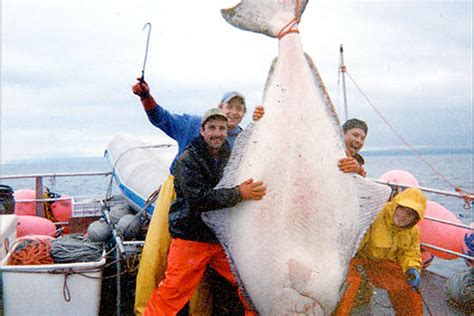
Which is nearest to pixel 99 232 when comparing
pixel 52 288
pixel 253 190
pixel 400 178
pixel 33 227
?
pixel 33 227

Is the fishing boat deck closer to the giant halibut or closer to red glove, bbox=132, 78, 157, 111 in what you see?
the giant halibut

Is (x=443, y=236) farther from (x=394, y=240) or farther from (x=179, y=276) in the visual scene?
(x=179, y=276)

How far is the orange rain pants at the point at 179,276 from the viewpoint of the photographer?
3236 millimetres

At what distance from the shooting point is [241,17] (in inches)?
113

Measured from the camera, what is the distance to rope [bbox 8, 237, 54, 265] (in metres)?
3.65

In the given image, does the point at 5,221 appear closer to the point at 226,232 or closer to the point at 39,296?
the point at 39,296

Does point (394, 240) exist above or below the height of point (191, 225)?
below

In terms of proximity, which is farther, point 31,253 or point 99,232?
point 99,232

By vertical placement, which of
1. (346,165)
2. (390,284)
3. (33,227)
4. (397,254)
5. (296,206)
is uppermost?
(346,165)

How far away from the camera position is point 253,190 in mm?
2676

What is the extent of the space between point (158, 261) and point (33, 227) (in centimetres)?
239

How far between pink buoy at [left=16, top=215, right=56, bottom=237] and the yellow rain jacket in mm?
3660

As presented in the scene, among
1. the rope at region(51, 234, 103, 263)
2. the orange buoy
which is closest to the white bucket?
the rope at region(51, 234, 103, 263)

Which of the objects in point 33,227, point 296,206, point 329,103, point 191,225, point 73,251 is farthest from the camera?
point 33,227
